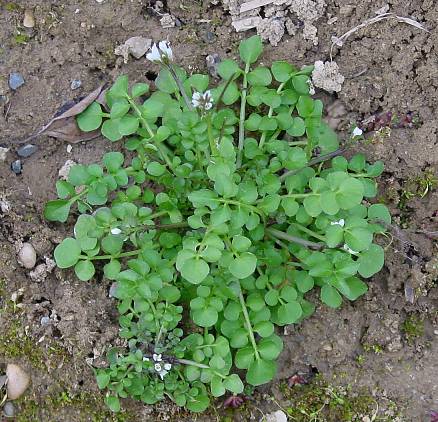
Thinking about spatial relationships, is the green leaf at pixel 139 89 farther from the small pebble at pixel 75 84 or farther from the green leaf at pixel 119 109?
the small pebble at pixel 75 84

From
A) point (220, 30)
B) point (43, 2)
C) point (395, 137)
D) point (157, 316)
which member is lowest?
point (157, 316)

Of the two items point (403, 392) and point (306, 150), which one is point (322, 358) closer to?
point (403, 392)

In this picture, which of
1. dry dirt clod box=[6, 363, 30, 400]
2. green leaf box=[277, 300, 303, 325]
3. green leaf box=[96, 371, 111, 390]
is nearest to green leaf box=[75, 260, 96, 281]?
green leaf box=[96, 371, 111, 390]

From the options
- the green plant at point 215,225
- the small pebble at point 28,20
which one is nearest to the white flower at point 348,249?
the green plant at point 215,225

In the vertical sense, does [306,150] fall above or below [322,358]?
above

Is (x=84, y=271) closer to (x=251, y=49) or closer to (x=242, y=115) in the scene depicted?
(x=242, y=115)

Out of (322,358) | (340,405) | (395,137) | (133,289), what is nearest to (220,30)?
(395,137)
